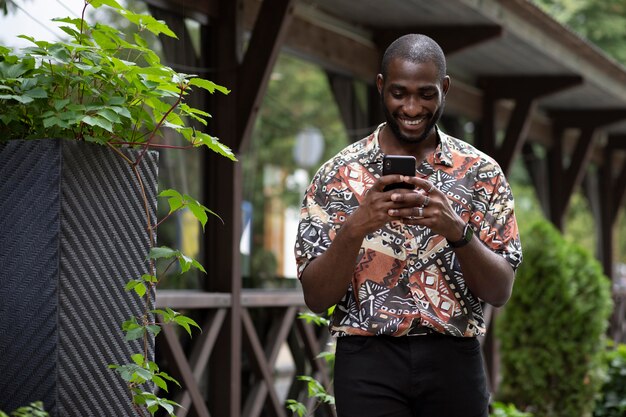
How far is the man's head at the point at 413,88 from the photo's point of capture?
2.55 meters

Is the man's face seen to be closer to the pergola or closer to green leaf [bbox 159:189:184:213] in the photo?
green leaf [bbox 159:189:184:213]

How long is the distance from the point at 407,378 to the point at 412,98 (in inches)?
23.9

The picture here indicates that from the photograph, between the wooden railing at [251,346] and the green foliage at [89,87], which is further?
the wooden railing at [251,346]

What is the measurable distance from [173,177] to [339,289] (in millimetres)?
3905

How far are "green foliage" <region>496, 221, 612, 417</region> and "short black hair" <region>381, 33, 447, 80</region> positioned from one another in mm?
5579

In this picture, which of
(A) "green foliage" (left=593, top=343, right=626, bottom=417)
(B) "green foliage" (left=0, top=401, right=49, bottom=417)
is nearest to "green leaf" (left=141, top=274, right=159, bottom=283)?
(B) "green foliage" (left=0, top=401, right=49, bottom=417)

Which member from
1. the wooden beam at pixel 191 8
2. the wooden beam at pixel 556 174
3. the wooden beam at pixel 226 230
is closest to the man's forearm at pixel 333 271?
the wooden beam at pixel 191 8

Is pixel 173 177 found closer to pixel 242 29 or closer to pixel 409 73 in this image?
pixel 242 29

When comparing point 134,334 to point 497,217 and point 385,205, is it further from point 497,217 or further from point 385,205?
point 497,217

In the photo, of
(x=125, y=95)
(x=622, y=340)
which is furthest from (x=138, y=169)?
(x=622, y=340)

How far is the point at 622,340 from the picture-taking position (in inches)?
543

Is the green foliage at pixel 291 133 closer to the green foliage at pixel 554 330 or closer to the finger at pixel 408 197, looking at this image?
the green foliage at pixel 554 330

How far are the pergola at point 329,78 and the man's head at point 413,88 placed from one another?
2404mm

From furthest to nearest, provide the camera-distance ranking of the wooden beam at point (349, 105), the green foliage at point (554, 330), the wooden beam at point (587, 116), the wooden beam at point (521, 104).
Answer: the wooden beam at point (587, 116), the wooden beam at point (521, 104), the wooden beam at point (349, 105), the green foliage at point (554, 330)
